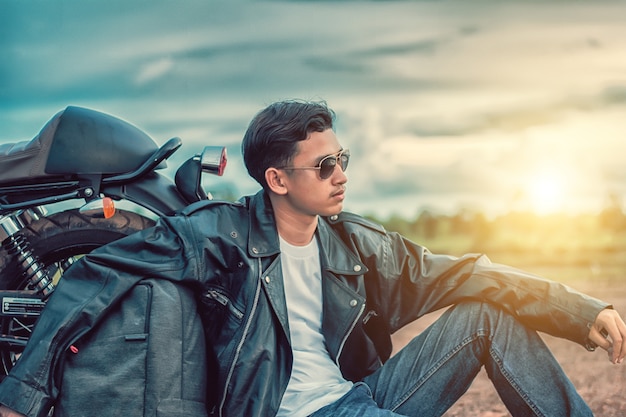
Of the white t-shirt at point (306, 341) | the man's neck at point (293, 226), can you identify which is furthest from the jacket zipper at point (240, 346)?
the man's neck at point (293, 226)

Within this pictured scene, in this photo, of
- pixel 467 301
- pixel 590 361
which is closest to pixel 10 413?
pixel 467 301

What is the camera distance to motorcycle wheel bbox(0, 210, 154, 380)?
370cm

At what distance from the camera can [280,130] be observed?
10.4 ft

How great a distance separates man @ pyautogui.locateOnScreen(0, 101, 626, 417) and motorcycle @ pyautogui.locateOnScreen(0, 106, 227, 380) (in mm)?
522

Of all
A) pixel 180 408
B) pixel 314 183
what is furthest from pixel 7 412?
pixel 314 183

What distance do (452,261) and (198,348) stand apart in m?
0.99

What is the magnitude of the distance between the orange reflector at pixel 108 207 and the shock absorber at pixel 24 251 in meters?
0.39

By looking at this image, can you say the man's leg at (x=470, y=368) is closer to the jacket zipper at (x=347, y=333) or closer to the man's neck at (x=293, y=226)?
the jacket zipper at (x=347, y=333)

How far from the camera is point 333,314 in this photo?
3.08 meters

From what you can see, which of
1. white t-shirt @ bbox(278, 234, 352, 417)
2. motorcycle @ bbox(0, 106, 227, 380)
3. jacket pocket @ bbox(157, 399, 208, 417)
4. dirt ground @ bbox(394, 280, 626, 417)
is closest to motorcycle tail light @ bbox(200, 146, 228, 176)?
motorcycle @ bbox(0, 106, 227, 380)

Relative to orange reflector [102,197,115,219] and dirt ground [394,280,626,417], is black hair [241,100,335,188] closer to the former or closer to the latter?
orange reflector [102,197,115,219]

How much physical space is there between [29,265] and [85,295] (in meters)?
1.00

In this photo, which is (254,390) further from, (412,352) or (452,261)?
(452,261)

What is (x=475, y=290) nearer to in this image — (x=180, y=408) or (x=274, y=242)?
(x=274, y=242)
